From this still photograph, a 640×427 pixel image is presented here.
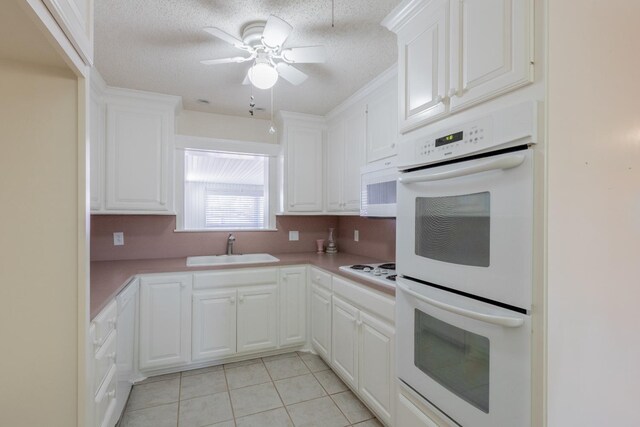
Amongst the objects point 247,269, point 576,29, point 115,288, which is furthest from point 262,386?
point 576,29

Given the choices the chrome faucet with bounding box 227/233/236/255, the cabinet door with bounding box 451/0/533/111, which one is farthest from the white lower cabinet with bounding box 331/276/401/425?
the chrome faucet with bounding box 227/233/236/255

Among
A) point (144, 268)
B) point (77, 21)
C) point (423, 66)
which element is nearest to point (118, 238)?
point (144, 268)

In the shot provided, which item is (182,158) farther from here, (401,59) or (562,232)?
(562,232)

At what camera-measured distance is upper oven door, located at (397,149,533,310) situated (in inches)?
37.9

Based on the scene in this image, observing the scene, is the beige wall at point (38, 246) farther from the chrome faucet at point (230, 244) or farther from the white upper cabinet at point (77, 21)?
the chrome faucet at point (230, 244)

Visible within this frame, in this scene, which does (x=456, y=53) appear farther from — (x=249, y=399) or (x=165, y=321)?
(x=165, y=321)

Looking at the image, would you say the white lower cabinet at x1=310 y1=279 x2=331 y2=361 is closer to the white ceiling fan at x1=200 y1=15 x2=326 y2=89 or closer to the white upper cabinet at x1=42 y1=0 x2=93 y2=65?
the white ceiling fan at x1=200 y1=15 x2=326 y2=89

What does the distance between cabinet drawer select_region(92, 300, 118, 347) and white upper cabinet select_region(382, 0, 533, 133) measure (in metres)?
1.75

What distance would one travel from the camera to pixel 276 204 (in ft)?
11.2

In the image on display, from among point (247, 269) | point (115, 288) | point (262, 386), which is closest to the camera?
point (115, 288)

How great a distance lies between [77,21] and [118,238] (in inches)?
90.6

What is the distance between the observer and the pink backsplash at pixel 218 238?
2797 millimetres

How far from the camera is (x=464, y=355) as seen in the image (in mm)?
1189

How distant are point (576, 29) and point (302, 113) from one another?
248cm
